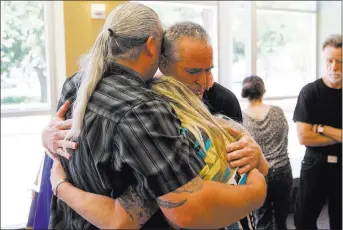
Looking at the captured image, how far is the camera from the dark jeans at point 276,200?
289 cm

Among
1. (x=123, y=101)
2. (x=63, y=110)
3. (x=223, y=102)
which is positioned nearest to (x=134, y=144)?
(x=123, y=101)

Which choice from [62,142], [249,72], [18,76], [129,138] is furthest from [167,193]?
[249,72]

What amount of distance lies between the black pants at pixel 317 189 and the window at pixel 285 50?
93.8 inches

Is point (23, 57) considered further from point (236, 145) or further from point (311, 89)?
point (236, 145)

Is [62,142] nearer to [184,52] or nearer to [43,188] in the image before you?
[184,52]

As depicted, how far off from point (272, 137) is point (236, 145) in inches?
76.0

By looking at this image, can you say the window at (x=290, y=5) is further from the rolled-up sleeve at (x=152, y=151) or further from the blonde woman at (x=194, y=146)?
the rolled-up sleeve at (x=152, y=151)

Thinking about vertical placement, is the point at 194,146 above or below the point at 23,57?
below

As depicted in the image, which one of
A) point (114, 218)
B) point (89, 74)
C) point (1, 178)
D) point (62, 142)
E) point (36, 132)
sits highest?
point (89, 74)

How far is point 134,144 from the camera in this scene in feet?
2.86

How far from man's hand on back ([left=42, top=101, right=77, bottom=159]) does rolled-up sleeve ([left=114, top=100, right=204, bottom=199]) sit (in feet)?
0.80

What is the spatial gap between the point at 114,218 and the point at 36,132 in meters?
2.88

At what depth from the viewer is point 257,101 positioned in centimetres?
296

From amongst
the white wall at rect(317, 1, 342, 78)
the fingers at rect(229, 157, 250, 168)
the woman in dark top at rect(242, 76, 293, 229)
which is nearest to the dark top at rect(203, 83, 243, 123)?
the fingers at rect(229, 157, 250, 168)
